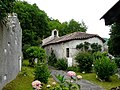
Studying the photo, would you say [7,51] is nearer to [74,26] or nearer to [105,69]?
[105,69]

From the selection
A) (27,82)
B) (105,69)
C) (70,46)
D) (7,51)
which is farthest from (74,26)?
(7,51)

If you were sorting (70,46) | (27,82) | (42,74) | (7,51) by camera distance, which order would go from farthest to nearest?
(70,46) → (42,74) → (27,82) → (7,51)

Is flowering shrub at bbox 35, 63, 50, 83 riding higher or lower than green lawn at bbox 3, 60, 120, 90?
higher

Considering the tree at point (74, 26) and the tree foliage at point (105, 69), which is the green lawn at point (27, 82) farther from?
the tree at point (74, 26)

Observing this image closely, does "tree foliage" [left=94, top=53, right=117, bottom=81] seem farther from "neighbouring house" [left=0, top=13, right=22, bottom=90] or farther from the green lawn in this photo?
"neighbouring house" [left=0, top=13, right=22, bottom=90]

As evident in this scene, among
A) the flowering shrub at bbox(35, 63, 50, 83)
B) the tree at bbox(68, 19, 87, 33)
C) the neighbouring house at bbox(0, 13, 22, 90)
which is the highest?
the tree at bbox(68, 19, 87, 33)

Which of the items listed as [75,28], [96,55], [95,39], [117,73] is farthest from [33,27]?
[75,28]

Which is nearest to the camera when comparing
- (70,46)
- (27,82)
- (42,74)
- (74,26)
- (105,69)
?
(27,82)

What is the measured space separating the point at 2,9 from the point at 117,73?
16304 millimetres

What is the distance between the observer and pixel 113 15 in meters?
4.68

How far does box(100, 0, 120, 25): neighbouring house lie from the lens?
4539mm

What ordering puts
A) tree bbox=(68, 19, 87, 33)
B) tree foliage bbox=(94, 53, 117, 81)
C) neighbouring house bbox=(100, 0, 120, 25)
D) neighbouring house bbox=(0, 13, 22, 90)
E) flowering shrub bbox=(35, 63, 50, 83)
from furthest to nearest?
tree bbox=(68, 19, 87, 33) → tree foliage bbox=(94, 53, 117, 81) → flowering shrub bbox=(35, 63, 50, 83) → neighbouring house bbox=(0, 13, 22, 90) → neighbouring house bbox=(100, 0, 120, 25)

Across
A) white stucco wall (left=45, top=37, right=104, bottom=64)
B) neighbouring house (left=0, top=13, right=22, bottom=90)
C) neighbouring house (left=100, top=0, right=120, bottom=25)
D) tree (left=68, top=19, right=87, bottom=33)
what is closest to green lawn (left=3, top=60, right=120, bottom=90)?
neighbouring house (left=0, top=13, right=22, bottom=90)

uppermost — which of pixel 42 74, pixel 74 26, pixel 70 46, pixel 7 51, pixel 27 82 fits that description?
pixel 74 26
